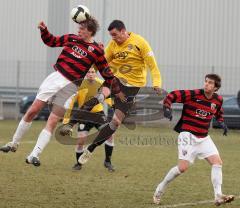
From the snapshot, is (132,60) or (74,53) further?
(132,60)

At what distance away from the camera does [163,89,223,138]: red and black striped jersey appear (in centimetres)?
1032

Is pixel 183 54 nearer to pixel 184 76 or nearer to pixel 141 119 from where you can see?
pixel 184 76

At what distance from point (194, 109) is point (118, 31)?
3.27 metres

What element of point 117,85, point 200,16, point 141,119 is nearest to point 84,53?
point 117,85

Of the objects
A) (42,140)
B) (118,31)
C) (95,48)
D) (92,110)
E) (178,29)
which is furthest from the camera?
(178,29)

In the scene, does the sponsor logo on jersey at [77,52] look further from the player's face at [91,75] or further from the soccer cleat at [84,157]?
the player's face at [91,75]

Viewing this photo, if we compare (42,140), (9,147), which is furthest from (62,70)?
(9,147)

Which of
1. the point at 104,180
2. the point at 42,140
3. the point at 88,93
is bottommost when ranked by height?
the point at 104,180

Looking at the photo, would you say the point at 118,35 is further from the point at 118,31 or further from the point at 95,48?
the point at 95,48

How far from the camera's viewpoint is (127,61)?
13375 mm

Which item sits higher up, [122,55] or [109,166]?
[122,55]

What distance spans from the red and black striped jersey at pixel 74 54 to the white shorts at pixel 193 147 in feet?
7.19

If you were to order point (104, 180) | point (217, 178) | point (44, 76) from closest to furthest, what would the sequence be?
point (217, 178), point (104, 180), point (44, 76)

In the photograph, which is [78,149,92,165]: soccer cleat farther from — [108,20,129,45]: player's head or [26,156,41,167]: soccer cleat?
[26,156,41,167]: soccer cleat
